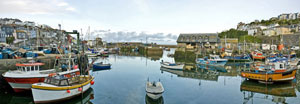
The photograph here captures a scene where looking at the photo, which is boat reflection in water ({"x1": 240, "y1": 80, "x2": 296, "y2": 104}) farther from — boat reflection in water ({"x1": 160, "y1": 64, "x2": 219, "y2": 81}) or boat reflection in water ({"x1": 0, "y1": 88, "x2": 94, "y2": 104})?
boat reflection in water ({"x1": 0, "y1": 88, "x2": 94, "y2": 104})

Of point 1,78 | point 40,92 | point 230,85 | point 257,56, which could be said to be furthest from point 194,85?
point 257,56

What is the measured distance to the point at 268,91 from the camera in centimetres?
1769

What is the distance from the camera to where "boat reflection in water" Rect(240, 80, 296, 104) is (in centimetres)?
1591

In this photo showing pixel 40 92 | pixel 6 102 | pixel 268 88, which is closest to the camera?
pixel 40 92

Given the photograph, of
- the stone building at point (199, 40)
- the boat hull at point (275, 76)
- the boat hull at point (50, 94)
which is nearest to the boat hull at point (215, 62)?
the boat hull at point (275, 76)

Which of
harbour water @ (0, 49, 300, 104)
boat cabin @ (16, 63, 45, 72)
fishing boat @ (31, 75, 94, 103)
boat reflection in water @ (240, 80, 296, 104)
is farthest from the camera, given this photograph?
boat reflection in water @ (240, 80, 296, 104)

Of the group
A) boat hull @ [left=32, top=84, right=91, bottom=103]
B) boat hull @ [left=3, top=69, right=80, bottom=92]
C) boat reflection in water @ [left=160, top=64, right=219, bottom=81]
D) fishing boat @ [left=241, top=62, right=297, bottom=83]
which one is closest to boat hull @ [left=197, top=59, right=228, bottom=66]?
boat reflection in water @ [left=160, top=64, right=219, bottom=81]

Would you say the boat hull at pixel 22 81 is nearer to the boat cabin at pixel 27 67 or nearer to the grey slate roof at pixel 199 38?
the boat cabin at pixel 27 67

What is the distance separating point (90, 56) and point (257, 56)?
45575 millimetres

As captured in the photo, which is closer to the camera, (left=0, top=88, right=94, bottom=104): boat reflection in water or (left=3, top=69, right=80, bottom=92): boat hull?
(left=0, top=88, right=94, bottom=104): boat reflection in water

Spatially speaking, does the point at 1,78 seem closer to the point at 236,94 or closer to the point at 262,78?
the point at 236,94

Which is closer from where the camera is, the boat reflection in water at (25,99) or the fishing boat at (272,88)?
the boat reflection in water at (25,99)

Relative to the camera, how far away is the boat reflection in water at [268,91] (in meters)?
15.9

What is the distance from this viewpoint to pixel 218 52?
51125 mm
